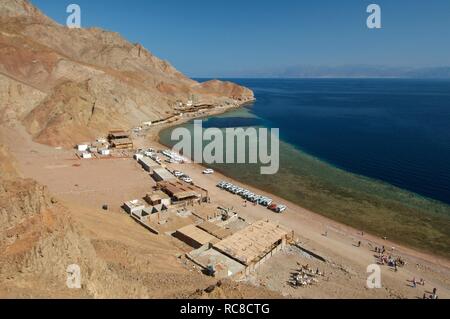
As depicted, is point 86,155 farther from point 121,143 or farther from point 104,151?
point 121,143

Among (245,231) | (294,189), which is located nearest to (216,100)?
(294,189)

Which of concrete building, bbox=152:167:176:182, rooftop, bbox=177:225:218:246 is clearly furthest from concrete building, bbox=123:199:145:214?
concrete building, bbox=152:167:176:182

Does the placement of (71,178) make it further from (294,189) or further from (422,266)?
(422,266)

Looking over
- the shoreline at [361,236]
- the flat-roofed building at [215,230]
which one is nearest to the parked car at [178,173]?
the shoreline at [361,236]

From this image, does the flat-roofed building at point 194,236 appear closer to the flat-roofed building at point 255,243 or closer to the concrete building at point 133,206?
the flat-roofed building at point 255,243

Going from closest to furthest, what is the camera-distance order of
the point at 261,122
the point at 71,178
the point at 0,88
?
1. the point at 71,178
2. the point at 0,88
3. the point at 261,122
